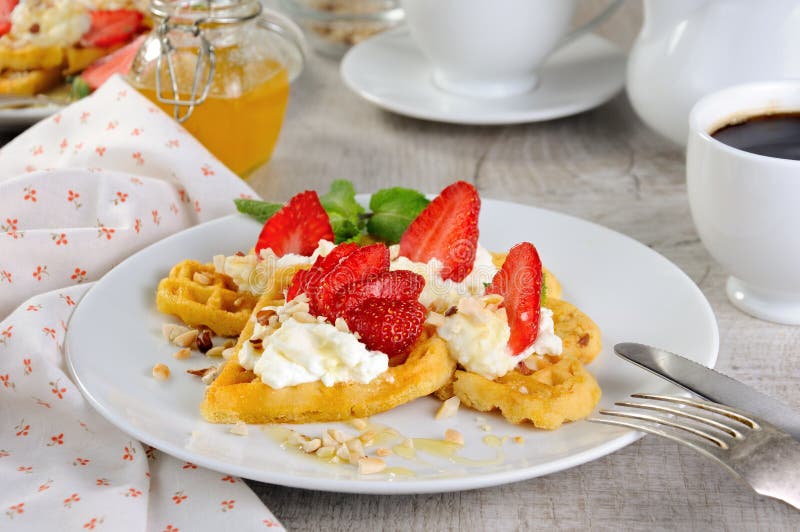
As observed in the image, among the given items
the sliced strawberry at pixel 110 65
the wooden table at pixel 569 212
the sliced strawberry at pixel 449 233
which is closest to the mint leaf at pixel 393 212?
the sliced strawberry at pixel 449 233

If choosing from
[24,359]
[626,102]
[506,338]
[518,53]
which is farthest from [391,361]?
[626,102]

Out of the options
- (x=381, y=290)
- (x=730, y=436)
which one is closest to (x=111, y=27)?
(x=381, y=290)

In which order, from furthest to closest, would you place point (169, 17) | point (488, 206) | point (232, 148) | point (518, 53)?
point (518, 53) → point (232, 148) → point (169, 17) → point (488, 206)

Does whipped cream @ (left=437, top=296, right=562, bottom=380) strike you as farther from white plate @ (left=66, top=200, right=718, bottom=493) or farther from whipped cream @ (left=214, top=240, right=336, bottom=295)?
whipped cream @ (left=214, top=240, right=336, bottom=295)

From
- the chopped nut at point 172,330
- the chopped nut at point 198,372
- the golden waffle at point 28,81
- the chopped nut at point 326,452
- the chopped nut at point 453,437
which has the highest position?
the chopped nut at point 326,452

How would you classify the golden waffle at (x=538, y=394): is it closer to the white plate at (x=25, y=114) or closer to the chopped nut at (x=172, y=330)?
the chopped nut at (x=172, y=330)

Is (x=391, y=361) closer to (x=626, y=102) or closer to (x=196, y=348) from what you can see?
(x=196, y=348)

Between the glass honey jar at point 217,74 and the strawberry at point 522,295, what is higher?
the strawberry at point 522,295

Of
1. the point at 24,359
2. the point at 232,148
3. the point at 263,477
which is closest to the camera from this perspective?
the point at 263,477
